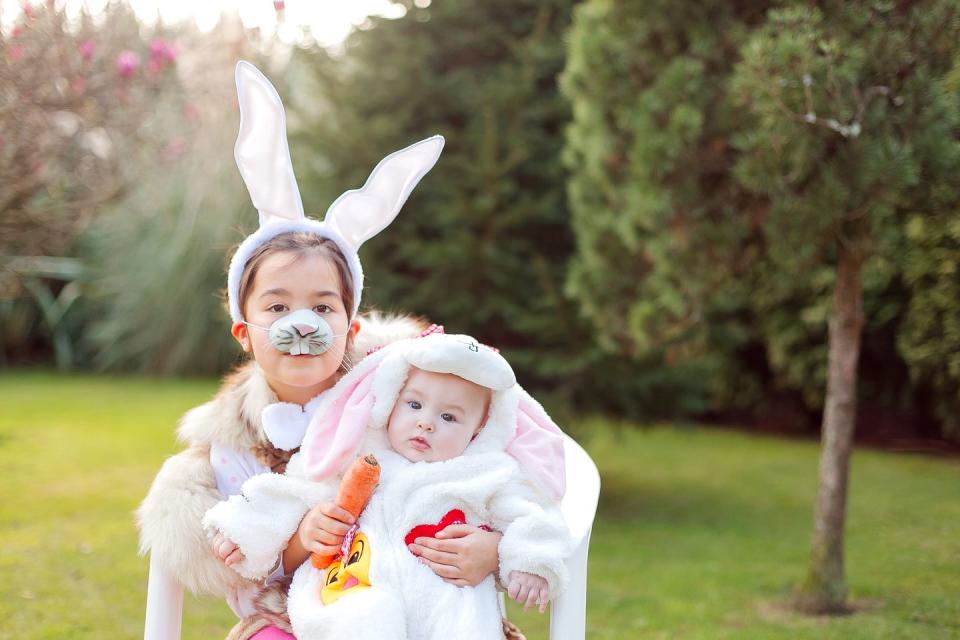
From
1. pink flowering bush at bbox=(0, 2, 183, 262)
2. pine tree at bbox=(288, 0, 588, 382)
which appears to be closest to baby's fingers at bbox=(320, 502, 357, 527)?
pink flowering bush at bbox=(0, 2, 183, 262)

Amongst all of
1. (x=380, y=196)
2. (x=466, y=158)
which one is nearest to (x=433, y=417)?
(x=380, y=196)

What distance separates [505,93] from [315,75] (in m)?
1.00

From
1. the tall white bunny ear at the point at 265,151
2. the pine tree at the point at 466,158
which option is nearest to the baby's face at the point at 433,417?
the tall white bunny ear at the point at 265,151

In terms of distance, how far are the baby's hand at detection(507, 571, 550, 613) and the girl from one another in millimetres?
64

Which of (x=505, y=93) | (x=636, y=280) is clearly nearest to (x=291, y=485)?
(x=636, y=280)

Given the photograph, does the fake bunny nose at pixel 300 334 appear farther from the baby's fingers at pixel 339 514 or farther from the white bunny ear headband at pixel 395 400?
the baby's fingers at pixel 339 514

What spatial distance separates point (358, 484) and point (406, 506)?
0.11 metres

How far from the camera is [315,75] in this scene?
498cm

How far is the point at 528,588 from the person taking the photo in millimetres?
1782

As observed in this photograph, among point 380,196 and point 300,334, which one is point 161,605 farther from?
point 380,196

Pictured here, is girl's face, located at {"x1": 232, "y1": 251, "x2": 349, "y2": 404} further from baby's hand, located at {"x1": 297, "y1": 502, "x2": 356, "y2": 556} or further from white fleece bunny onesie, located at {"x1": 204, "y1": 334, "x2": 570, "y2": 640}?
baby's hand, located at {"x1": 297, "y1": 502, "x2": 356, "y2": 556}

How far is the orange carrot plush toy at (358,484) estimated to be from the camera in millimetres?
1784

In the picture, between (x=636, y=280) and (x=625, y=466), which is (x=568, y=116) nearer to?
(x=636, y=280)

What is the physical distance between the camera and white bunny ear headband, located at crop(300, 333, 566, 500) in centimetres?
184
